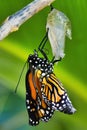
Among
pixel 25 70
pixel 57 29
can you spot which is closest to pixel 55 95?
pixel 25 70

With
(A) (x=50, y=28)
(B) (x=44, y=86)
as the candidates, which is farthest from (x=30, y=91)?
(A) (x=50, y=28)

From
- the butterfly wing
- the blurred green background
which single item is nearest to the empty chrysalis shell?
the blurred green background

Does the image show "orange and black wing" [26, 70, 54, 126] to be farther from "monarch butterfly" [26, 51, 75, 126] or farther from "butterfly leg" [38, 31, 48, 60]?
"butterfly leg" [38, 31, 48, 60]

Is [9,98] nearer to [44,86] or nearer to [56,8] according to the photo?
[44,86]

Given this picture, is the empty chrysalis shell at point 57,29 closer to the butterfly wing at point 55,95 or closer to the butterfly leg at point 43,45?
the butterfly leg at point 43,45

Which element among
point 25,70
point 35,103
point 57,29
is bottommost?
point 35,103

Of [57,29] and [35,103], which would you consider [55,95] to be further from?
[57,29]
